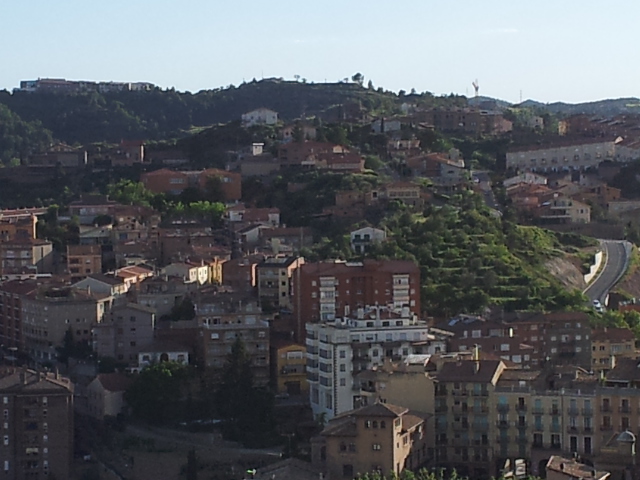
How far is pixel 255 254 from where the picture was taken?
132 ft

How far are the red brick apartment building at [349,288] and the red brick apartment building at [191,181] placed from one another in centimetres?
1559

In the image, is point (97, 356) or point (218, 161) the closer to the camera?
point (97, 356)

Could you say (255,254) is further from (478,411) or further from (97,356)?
(478,411)

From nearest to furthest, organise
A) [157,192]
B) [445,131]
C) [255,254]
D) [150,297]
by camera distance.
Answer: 1. [150,297]
2. [255,254]
3. [157,192]
4. [445,131]

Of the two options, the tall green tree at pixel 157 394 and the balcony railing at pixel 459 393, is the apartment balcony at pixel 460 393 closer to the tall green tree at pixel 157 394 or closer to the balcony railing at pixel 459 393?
the balcony railing at pixel 459 393

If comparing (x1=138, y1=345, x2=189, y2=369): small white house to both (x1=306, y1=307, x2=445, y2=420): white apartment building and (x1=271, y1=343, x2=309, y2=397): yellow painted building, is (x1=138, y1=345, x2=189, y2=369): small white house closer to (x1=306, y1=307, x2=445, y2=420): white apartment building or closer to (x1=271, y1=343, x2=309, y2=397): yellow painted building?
(x1=271, y1=343, x2=309, y2=397): yellow painted building

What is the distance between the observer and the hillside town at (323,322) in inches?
1089

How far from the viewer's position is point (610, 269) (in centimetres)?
4388

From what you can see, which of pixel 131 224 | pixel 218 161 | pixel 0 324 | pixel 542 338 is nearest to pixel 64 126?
pixel 218 161

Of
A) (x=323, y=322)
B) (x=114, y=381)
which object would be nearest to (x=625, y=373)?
(x=323, y=322)

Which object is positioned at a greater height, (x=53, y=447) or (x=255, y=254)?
(x=255, y=254)

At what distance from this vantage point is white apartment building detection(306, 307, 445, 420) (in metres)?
30.2

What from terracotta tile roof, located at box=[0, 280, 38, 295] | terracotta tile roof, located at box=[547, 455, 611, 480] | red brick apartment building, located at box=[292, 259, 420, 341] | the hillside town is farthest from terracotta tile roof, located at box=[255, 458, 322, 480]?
terracotta tile roof, located at box=[0, 280, 38, 295]

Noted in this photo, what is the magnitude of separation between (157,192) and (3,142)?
31441 mm
